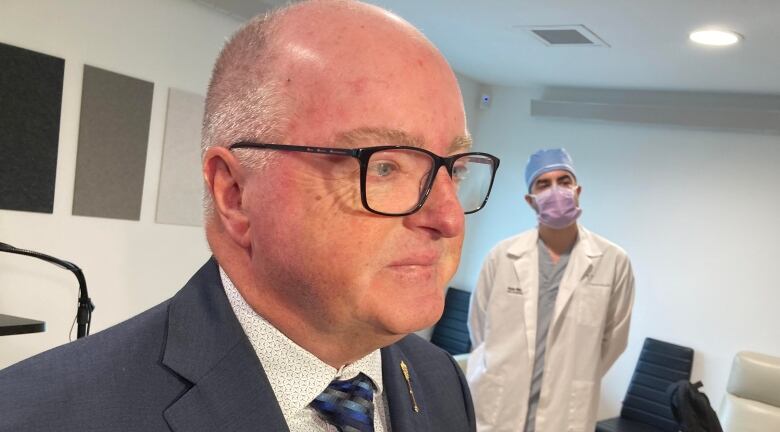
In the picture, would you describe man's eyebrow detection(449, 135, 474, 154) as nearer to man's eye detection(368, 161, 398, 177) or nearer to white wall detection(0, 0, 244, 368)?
man's eye detection(368, 161, 398, 177)

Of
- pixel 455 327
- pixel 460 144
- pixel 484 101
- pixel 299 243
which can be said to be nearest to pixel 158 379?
pixel 299 243

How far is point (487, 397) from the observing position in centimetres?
276

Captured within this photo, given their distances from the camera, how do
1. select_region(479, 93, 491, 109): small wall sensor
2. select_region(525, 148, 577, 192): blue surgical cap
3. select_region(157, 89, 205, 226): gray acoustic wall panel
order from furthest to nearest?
select_region(479, 93, 491, 109): small wall sensor < select_region(157, 89, 205, 226): gray acoustic wall panel < select_region(525, 148, 577, 192): blue surgical cap

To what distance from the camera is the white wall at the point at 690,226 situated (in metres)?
4.19

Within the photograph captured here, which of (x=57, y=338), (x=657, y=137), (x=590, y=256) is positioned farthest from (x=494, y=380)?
(x=657, y=137)

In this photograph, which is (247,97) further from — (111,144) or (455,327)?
(455,327)

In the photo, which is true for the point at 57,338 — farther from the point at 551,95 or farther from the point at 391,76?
the point at 551,95

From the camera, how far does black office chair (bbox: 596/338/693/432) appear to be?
13.8 feet

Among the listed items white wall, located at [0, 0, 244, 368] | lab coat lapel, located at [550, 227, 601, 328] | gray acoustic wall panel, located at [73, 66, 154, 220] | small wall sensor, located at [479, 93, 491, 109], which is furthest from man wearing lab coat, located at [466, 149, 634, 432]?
small wall sensor, located at [479, 93, 491, 109]

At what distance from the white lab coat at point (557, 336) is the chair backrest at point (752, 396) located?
116 centimetres

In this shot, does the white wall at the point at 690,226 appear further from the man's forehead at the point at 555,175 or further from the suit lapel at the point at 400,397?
the suit lapel at the point at 400,397

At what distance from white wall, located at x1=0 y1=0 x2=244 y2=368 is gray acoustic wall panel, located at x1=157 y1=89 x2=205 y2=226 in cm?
4

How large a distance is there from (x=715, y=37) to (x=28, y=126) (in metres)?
3.27

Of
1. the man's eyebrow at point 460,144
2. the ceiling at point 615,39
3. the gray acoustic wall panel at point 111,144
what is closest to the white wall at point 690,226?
the ceiling at point 615,39
